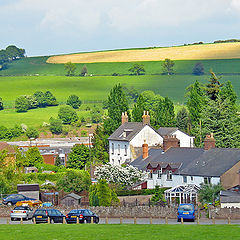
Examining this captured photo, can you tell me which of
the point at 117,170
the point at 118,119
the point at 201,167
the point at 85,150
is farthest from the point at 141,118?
the point at 201,167

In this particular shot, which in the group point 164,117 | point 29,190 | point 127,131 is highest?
point 164,117

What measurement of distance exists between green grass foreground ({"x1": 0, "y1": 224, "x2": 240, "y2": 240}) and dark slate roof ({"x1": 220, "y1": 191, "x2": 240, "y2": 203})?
23284 millimetres

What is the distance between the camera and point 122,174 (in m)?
93.3

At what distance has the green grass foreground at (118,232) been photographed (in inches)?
1694

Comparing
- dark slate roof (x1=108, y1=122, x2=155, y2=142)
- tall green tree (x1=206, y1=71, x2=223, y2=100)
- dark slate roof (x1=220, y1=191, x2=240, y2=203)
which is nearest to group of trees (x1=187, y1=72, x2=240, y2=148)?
tall green tree (x1=206, y1=71, x2=223, y2=100)

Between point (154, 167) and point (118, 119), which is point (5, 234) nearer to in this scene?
point (154, 167)

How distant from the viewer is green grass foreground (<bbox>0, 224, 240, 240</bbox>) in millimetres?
43031

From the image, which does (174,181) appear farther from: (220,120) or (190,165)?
(220,120)

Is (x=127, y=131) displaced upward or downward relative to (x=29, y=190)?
upward

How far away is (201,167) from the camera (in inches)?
3356

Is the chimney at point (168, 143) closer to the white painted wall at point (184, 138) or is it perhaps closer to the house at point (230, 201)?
the white painted wall at point (184, 138)

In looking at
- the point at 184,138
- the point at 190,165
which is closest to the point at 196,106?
the point at 184,138

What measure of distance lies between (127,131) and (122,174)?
23.6 meters

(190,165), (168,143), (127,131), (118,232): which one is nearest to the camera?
(118,232)
